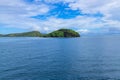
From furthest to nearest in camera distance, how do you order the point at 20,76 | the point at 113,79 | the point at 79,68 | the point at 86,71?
the point at 79,68 → the point at 86,71 → the point at 20,76 → the point at 113,79

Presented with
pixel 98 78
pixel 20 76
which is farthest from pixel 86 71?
pixel 20 76

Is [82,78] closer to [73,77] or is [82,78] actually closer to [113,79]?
[73,77]

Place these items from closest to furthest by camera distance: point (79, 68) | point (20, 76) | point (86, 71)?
point (20, 76) < point (86, 71) < point (79, 68)

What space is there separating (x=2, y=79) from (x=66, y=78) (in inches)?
697

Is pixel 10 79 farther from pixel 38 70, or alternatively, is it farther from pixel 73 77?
pixel 73 77

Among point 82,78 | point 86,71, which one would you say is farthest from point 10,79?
point 86,71

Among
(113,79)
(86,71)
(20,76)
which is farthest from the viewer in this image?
(86,71)

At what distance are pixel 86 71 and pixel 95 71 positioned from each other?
114 inches

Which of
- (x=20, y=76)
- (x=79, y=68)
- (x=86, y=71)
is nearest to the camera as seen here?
(x=20, y=76)

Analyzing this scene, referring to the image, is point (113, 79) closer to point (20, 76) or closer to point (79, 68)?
point (79, 68)

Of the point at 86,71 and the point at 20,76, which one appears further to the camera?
the point at 86,71

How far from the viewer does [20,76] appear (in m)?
50.3

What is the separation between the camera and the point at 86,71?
183ft

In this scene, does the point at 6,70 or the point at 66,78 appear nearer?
the point at 66,78
